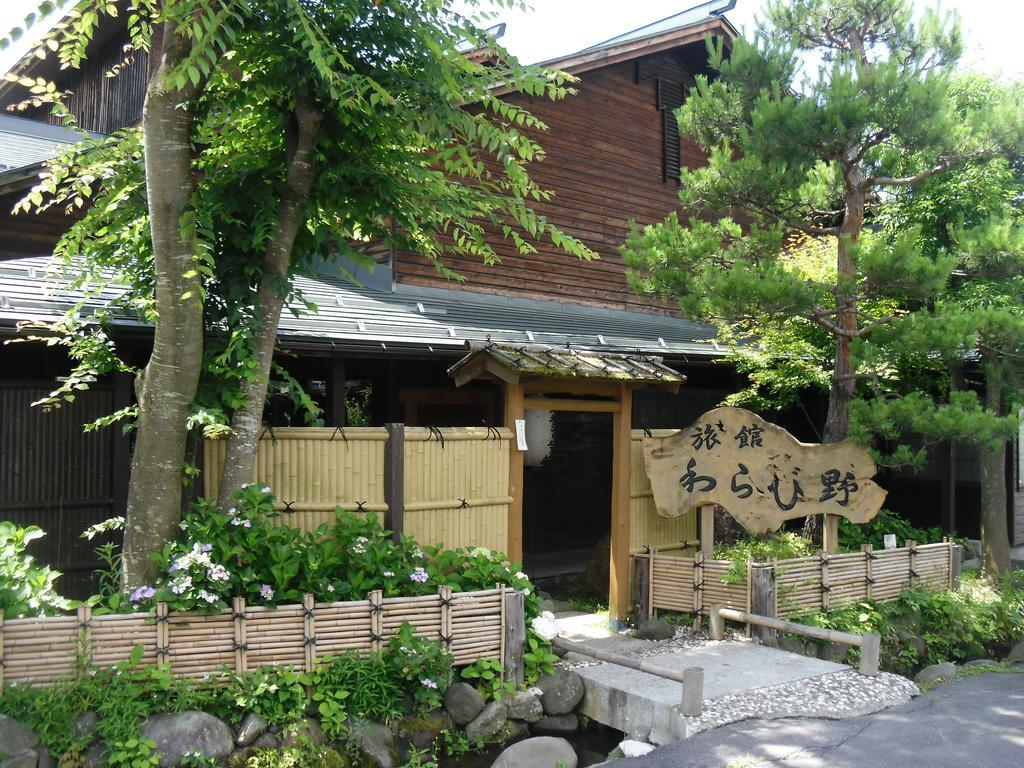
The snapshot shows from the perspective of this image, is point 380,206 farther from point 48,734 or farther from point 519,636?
point 48,734

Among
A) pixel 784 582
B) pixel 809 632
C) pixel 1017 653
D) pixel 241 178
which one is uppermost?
pixel 241 178

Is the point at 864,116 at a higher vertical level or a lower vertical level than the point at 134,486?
higher

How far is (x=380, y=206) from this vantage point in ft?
22.3

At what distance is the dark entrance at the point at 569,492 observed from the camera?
40.4 ft

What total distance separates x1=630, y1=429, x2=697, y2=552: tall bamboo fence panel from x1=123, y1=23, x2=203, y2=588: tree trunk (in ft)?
14.6

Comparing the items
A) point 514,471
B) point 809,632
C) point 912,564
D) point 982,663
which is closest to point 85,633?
point 514,471

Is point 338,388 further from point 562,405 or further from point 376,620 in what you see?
point 376,620

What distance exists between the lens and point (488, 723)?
6020 mm

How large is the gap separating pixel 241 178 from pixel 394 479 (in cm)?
267

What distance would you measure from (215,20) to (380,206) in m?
2.05

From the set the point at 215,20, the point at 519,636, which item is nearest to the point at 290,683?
the point at 519,636

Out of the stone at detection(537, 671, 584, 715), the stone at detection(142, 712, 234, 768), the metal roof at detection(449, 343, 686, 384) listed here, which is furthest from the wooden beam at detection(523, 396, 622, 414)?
the stone at detection(142, 712, 234, 768)

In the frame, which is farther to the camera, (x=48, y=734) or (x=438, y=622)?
(x=438, y=622)

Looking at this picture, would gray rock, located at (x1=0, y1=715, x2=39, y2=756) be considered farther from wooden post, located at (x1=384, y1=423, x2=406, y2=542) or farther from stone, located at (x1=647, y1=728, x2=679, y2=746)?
stone, located at (x1=647, y1=728, x2=679, y2=746)
